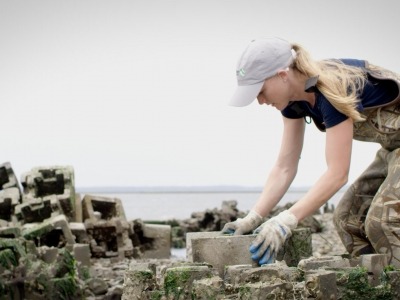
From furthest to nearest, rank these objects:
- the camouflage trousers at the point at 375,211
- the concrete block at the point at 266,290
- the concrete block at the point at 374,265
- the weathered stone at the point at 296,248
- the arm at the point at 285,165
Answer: the arm at the point at 285,165
the weathered stone at the point at 296,248
the camouflage trousers at the point at 375,211
the concrete block at the point at 374,265
the concrete block at the point at 266,290

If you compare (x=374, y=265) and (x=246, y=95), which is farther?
(x=246, y=95)

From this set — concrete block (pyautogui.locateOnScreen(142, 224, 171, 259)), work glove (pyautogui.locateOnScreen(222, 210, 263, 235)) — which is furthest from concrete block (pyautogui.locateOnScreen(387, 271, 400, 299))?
concrete block (pyautogui.locateOnScreen(142, 224, 171, 259))

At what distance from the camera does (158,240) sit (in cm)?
1775

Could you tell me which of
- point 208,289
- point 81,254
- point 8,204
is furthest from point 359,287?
point 8,204

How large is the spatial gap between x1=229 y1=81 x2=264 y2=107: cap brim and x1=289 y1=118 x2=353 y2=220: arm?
52 centimetres

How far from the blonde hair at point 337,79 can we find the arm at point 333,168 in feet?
0.35

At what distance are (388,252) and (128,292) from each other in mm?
1785

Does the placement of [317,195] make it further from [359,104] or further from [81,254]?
[81,254]

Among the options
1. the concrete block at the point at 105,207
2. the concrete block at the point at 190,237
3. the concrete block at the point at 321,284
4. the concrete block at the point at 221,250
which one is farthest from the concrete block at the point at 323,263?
the concrete block at the point at 105,207

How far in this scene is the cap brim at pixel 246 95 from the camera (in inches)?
225

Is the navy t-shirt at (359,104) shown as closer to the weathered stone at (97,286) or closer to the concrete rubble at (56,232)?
the concrete rubble at (56,232)

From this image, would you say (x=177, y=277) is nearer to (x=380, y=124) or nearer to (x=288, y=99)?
(x=288, y=99)

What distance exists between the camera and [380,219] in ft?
19.5

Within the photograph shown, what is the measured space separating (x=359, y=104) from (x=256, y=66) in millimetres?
722
